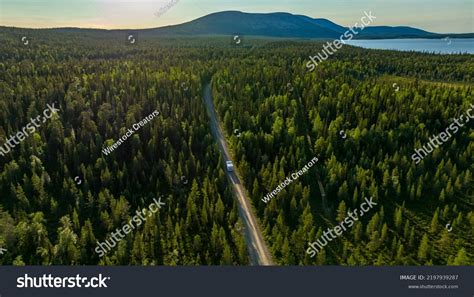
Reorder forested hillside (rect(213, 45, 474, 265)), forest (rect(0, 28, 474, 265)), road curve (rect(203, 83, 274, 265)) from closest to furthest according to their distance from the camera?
road curve (rect(203, 83, 274, 265)) → forest (rect(0, 28, 474, 265)) → forested hillside (rect(213, 45, 474, 265))

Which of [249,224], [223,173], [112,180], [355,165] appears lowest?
[249,224]

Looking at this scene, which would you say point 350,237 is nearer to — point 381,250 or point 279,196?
point 381,250

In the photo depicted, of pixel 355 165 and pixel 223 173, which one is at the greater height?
pixel 223 173

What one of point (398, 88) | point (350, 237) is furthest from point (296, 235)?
point (398, 88)

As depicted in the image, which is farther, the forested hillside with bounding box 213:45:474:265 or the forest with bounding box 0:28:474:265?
the forested hillside with bounding box 213:45:474:265

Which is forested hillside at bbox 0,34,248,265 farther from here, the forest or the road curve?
the road curve

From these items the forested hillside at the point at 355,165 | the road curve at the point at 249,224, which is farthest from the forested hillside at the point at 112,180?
the forested hillside at the point at 355,165

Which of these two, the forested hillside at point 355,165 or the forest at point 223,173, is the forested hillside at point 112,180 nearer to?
the forest at point 223,173

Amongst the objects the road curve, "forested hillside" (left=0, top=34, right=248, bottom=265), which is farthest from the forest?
the road curve

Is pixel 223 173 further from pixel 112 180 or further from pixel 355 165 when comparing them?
pixel 355 165

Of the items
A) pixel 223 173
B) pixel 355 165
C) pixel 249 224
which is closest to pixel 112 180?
pixel 223 173
